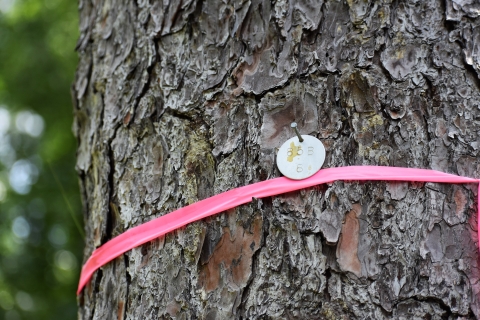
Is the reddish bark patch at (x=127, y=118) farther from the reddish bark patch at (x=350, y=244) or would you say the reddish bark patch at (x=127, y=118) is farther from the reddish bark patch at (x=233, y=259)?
the reddish bark patch at (x=350, y=244)

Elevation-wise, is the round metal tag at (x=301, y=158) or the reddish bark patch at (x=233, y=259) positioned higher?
the round metal tag at (x=301, y=158)

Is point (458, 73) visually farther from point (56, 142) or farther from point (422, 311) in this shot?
point (56, 142)

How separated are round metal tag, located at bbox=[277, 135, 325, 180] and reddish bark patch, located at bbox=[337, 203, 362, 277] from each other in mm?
126

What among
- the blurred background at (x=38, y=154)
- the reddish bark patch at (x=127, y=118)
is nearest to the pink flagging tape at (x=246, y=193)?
the reddish bark patch at (x=127, y=118)

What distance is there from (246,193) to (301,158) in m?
0.15

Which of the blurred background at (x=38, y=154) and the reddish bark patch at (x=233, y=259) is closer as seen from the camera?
the reddish bark patch at (x=233, y=259)

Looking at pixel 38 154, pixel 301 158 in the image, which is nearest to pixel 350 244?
pixel 301 158

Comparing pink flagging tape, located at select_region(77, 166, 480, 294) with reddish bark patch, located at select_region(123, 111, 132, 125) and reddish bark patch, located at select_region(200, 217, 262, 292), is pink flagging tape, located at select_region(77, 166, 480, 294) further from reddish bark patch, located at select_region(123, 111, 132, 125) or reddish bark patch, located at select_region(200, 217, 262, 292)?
reddish bark patch, located at select_region(123, 111, 132, 125)

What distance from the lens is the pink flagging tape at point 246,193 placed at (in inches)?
42.6

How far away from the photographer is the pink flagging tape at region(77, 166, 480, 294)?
1.08 meters

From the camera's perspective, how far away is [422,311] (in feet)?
3.32

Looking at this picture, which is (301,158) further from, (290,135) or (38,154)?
(38,154)

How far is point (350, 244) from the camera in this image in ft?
3.52

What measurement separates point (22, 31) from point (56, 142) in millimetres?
1016
